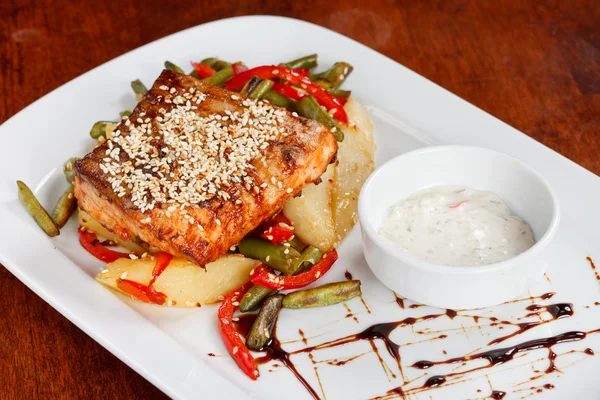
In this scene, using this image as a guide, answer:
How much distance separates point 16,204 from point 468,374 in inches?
126

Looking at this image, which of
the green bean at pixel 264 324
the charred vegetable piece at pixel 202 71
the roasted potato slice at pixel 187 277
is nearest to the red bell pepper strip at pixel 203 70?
the charred vegetable piece at pixel 202 71

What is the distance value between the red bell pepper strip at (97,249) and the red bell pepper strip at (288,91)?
1.75 meters

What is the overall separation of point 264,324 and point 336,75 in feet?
7.97

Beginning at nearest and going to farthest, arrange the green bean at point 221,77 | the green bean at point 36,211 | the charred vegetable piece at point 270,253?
the charred vegetable piece at point 270,253, the green bean at point 36,211, the green bean at point 221,77

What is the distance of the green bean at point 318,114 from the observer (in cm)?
545

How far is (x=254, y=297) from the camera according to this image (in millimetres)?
4641

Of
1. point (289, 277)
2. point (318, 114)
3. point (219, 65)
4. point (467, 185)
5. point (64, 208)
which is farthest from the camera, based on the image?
point (219, 65)

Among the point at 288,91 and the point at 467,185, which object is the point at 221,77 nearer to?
the point at 288,91

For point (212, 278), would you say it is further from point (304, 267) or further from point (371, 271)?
point (371, 271)

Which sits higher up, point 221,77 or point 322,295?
point 221,77

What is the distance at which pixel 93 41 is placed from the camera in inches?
291

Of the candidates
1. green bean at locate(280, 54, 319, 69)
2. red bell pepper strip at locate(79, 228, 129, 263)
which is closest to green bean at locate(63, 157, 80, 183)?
red bell pepper strip at locate(79, 228, 129, 263)

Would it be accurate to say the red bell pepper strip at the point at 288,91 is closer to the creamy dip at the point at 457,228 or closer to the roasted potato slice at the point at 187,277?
the creamy dip at the point at 457,228

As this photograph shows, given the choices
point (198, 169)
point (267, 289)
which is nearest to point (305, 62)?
point (198, 169)
